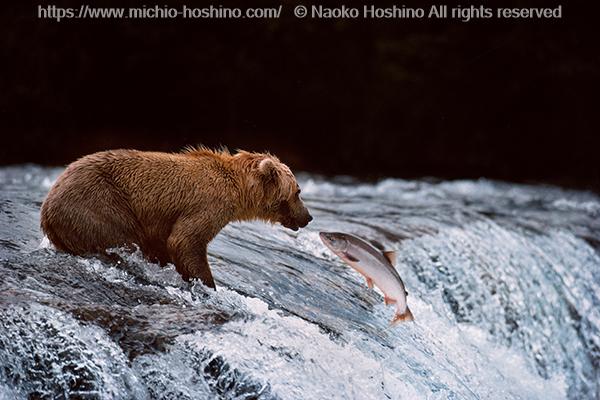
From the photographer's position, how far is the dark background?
1476 cm

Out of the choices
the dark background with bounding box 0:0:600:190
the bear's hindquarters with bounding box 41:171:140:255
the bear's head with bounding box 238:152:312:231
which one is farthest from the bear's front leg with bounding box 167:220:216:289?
the dark background with bounding box 0:0:600:190

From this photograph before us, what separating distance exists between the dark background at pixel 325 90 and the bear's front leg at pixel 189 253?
31.4ft

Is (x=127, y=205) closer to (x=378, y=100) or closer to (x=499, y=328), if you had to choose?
(x=499, y=328)

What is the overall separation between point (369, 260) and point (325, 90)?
43.2 ft

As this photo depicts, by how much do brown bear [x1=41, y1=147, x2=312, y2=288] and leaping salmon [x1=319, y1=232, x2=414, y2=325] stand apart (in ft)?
1.84

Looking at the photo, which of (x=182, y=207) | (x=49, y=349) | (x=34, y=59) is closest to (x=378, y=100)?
(x=34, y=59)

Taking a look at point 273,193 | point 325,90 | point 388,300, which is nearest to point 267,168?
point 273,193

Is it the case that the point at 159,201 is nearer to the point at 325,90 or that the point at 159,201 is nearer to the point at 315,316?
the point at 315,316

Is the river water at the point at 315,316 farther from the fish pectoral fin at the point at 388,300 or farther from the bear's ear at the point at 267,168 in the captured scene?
the bear's ear at the point at 267,168

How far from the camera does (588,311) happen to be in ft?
24.0

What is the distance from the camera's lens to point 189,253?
420 cm

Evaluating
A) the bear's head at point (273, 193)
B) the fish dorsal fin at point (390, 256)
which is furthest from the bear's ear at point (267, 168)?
the fish dorsal fin at point (390, 256)

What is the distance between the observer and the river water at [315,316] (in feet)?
11.2

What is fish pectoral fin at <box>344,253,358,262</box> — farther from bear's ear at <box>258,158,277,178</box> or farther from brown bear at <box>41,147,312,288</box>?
bear's ear at <box>258,158,277,178</box>
